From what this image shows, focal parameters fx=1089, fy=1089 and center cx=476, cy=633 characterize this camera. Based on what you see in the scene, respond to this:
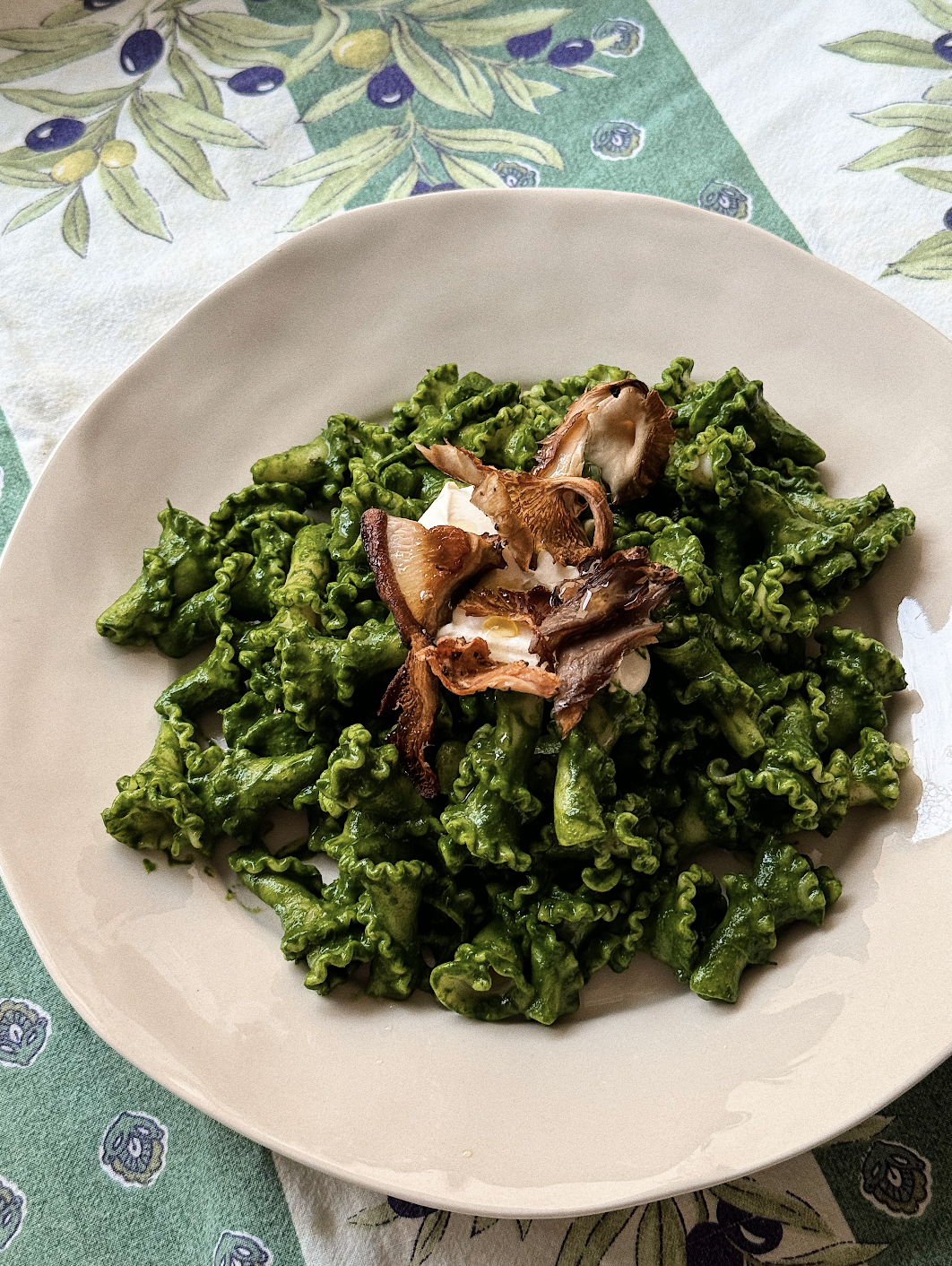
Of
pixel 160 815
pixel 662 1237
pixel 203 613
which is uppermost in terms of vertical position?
pixel 203 613

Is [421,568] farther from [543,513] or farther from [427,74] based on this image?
[427,74]

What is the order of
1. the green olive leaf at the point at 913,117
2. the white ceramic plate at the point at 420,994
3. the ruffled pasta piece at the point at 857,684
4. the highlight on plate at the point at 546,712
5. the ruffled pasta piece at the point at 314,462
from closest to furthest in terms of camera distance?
the white ceramic plate at the point at 420,994 < the highlight on plate at the point at 546,712 < the ruffled pasta piece at the point at 857,684 < the ruffled pasta piece at the point at 314,462 < the green olive leaf at the point at 913,117

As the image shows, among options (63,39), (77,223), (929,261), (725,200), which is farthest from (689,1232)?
(63,39)

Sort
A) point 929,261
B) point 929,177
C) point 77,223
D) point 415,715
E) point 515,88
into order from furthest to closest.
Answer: point 515,88 < point 77,223 < point 929,177 < point 929,261 < point 415,715

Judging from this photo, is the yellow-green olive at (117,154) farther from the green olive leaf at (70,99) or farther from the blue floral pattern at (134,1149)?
the blue floral pattern at (134,1149)

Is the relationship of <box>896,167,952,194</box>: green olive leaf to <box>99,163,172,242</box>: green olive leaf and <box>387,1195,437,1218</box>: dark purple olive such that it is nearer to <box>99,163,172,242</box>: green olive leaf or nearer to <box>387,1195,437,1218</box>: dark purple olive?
<box>99,163,172,242</box>: green olive leaf

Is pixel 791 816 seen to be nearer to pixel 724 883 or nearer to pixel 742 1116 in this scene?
pixel 724 883

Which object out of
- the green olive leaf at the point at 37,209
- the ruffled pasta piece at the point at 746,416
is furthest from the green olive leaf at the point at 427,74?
the ruffled pasta piece at the point at 746,416
